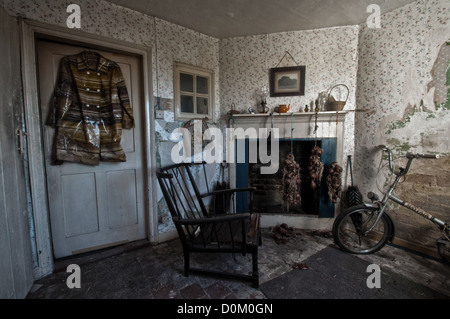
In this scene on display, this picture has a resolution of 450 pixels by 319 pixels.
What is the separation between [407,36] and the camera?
2029mm

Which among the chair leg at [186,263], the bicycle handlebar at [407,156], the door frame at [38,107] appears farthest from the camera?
the bicycle handlebar at [407,156]

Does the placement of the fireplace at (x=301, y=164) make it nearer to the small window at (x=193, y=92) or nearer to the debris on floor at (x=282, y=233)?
the debris on floor at (x=282, y=233)

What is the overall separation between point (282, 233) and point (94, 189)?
220cm

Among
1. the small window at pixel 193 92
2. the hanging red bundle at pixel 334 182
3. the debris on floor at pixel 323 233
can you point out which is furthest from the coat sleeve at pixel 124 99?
the debris on floor at pixel 323 233

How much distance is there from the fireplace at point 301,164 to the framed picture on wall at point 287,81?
35 centimetres

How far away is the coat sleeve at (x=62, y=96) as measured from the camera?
1.77 metres

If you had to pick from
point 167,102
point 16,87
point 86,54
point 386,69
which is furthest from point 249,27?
point 16,87

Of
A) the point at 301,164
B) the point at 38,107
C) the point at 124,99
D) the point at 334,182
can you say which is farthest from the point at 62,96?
the point at 334,182

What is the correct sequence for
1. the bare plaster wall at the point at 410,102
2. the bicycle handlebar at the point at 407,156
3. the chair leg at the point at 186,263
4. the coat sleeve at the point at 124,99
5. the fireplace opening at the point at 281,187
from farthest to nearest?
the fireplace opening at the point at 281,187 → the coat sleeve at the point at 124,99 → the bare plaster wall at the point at 410,102 → the bicycle handlebar at the point at 407,156 → the chair leg at the point at 186,263

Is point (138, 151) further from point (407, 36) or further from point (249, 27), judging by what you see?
point (407, 36)

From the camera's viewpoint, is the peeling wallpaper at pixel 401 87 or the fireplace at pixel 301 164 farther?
the fireplace at pixel 301 164

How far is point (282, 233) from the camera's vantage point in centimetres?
241

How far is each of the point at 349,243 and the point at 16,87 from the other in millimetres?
3440
